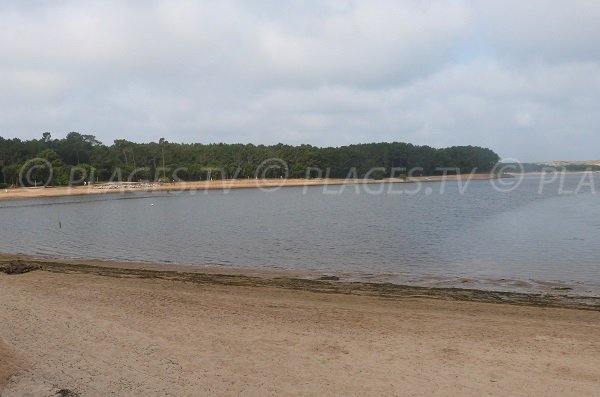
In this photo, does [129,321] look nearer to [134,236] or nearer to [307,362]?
[307,362]

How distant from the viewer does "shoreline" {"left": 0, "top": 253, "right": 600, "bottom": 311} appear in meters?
14.0

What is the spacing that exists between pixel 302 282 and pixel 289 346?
7.47m

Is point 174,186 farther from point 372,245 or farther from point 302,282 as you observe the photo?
point 302,282

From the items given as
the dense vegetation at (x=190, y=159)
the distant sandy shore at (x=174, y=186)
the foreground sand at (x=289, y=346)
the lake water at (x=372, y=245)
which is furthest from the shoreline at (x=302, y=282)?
the dense vegetation at (x=190, y=159)

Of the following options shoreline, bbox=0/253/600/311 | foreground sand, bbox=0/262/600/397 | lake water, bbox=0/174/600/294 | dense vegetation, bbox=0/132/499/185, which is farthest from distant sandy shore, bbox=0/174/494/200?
foreground sand, bbox=0/262/600/397

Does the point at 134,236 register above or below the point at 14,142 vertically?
below

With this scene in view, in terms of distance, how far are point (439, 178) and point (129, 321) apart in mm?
188672

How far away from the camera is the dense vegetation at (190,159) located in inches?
4740

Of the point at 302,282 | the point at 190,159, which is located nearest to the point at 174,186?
the point at 190,159

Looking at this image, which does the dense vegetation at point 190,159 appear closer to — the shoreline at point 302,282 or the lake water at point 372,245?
the lake water at point 372,245

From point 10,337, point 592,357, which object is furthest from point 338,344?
point 10,337

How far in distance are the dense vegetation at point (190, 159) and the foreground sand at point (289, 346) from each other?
114m

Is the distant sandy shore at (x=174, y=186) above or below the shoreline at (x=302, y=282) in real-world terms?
below

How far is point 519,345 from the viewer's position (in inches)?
371
